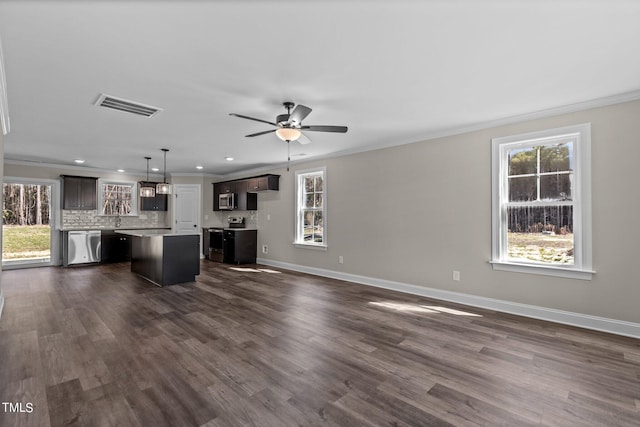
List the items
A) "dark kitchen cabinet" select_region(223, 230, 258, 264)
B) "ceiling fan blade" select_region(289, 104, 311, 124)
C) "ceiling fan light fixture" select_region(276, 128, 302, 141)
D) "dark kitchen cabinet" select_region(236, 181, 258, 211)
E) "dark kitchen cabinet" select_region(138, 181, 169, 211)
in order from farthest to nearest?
"dark kitchen cabinet" select_region(138, 181, 169, 211) → "dark kitchen cabinet" select_region(236, 181, 258, 211) → "dark kitchen cabinet" select_region(223, 230, 258, 264) → "ceiling fan light fixture" select_region(276, 128, 302, 141) → "ceiling fan blade" select_region(289, 104, 311, 124)

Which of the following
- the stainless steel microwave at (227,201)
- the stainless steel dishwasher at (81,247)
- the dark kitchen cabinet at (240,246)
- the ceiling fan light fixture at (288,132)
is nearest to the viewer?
the ceiling fan light fixture at (288,132)

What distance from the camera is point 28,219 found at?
7.38 m

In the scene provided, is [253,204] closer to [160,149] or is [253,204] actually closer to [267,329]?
[160,149]

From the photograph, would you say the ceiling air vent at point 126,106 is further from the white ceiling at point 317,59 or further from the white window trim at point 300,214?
the white window trim at point 300,214

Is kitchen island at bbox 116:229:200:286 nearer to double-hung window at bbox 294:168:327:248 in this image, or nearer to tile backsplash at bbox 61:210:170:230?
double-hung window at bbox 294:168:327:248

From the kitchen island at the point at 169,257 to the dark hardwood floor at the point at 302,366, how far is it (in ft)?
3.31

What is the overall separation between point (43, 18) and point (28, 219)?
773cm

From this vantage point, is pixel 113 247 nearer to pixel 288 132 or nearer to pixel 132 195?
pixel 132 195

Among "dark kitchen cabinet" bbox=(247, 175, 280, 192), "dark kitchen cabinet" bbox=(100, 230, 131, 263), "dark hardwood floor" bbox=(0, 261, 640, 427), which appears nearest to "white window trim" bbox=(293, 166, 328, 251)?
"dark kitchen cabinet" bbox=(247, 175, 280, 192)

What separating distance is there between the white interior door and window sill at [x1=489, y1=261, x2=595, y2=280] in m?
7.56

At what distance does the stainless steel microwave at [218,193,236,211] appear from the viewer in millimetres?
8047

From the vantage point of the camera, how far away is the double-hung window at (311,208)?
20.3ft

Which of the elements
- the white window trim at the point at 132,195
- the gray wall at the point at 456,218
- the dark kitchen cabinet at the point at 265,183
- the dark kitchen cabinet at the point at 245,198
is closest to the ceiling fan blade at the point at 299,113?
the gray wall at the point at 456,218

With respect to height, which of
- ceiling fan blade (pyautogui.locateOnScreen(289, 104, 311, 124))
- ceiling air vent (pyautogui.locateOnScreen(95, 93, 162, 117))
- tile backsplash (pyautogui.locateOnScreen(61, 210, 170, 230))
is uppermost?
ceiling air vent (pyautogui.locateOnScreen(95, 93, 162, 117))
